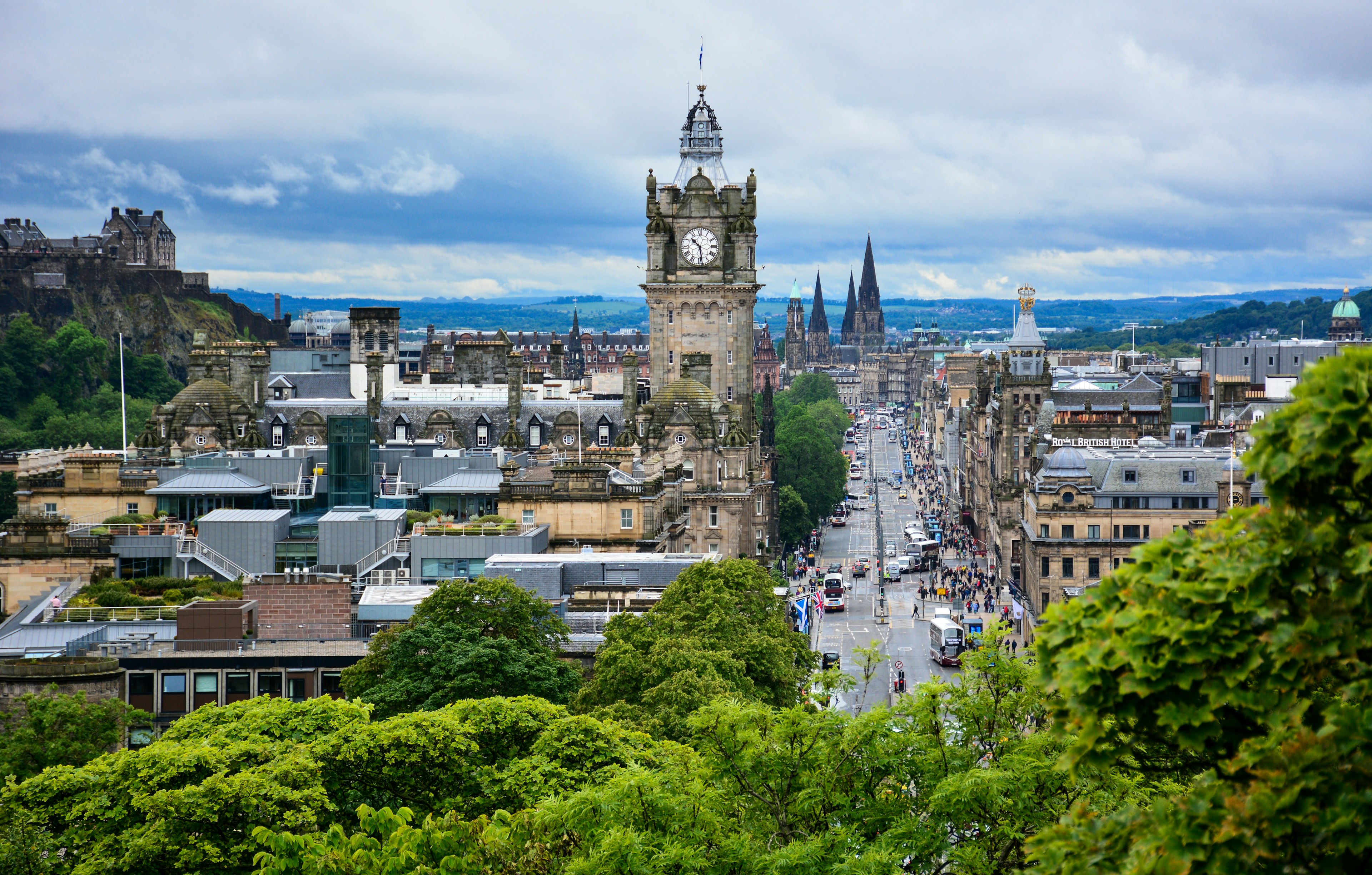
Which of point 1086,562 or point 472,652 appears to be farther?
point 1086,562

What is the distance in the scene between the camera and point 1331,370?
49.6ft

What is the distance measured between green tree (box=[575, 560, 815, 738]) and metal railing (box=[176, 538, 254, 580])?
81.4 feet

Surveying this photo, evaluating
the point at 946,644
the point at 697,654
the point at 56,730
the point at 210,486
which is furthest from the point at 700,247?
the point at 56,730

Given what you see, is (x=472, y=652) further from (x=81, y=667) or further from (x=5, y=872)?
(x=5, y=872)

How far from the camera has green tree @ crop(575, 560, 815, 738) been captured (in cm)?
5088

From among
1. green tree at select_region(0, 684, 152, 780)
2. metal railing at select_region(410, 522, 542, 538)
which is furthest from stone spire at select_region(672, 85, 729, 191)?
green tree at select_region(0, 684, 152, 780)

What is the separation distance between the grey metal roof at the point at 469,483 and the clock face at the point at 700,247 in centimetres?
3189

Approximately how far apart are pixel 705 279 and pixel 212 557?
4980 centimetres

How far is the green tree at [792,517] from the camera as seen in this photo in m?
153

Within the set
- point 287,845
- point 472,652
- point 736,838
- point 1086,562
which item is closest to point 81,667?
point 472,652

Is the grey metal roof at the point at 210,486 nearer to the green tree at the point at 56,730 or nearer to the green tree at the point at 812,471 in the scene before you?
the green tree at the point at 56,730

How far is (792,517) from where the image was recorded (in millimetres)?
153125

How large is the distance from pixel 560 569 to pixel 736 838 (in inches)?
1789

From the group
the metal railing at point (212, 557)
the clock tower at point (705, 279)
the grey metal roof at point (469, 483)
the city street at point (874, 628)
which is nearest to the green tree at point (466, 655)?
the city street at point (874, 628)
